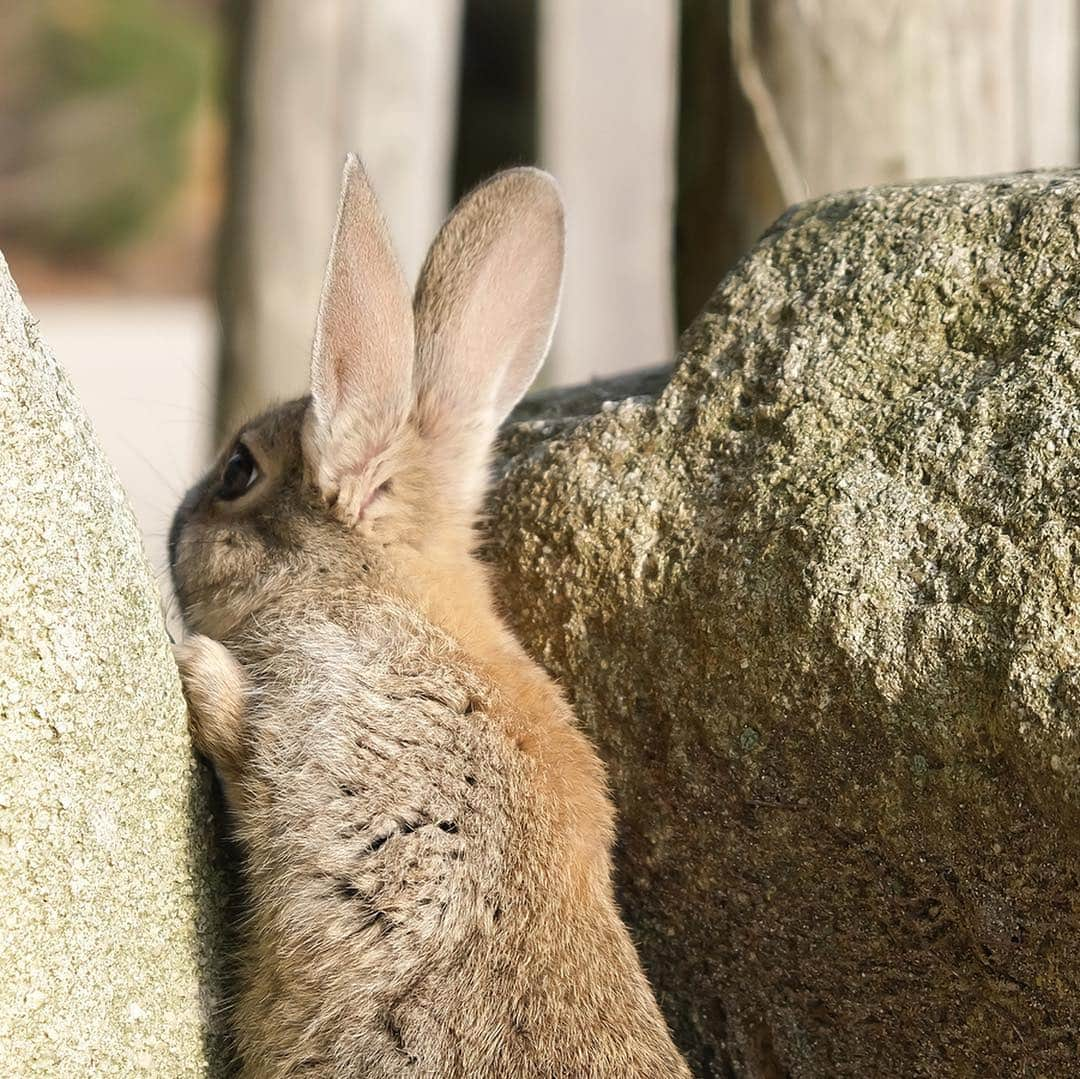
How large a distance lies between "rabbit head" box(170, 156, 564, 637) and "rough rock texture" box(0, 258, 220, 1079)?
69 cm

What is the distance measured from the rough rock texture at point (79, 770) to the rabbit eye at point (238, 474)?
88 cm

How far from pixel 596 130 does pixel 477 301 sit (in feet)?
13.0

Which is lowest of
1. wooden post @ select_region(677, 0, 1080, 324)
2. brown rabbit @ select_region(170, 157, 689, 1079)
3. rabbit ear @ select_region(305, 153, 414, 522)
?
brown rabbit @ select_region(170, 157, 689, 1079)

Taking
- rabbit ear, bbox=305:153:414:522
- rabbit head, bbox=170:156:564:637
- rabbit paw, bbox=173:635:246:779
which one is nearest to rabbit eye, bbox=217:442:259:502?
rabbit head, bbox=170:156:564:637

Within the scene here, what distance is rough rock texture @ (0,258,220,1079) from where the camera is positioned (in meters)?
2.65

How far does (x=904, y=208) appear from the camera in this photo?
3377mm

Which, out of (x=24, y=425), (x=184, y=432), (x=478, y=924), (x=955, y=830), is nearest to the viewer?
(x=24, y=425)

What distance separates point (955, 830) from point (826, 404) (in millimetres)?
898

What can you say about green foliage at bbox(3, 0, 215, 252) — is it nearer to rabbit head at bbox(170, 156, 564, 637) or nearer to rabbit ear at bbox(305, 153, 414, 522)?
rabbit head at bbox(170, 156, 564, 637)

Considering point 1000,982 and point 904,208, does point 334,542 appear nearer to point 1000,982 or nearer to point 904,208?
point 904,208

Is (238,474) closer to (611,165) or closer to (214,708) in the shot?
(214,708)

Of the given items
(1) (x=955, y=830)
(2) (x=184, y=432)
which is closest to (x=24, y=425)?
(1) (x=955, y=830)

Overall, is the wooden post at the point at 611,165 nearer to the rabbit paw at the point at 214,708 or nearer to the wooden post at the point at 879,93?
the wooden post at the point at 879,93

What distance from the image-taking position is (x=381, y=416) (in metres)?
3.71
